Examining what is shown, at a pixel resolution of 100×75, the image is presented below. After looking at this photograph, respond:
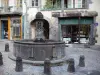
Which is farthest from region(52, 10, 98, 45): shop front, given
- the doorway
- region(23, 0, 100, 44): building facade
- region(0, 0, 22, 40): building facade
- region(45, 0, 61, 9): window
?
the doorway

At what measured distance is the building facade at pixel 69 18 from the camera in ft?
79.2

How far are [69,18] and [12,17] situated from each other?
7.36 metres

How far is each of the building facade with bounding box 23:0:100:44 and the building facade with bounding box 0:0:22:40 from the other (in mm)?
1708

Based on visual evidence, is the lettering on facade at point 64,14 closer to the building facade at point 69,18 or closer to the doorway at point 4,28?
the building facade at point 69,18

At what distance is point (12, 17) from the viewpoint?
28.3m

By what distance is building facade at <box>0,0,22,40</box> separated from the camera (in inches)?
1092

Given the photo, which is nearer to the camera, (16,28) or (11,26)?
(16,28)

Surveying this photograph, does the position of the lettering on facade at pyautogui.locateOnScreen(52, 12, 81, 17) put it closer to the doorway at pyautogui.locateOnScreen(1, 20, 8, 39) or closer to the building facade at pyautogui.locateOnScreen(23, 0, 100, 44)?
the building facade at pyautogui.locateOnScreen(23, 0, 100, 44)

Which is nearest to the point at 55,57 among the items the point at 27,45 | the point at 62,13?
the point at 27,45

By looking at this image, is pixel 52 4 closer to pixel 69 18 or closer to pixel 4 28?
pixel 69 18

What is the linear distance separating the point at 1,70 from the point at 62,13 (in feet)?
48.4

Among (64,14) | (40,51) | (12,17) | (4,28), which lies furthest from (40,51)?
(4,28)

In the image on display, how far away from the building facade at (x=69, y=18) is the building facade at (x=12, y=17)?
1.71 m

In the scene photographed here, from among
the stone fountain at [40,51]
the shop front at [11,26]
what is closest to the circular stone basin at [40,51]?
the stone fountain at [40,51]
